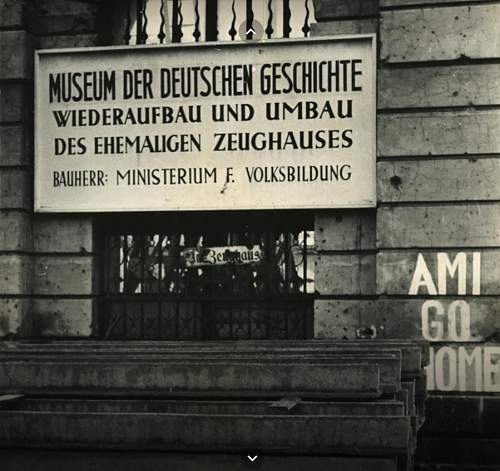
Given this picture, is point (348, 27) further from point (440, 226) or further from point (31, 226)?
point (31, 226)

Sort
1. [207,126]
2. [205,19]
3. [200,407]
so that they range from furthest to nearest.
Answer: [205,19] < [207,126] < [200,407]

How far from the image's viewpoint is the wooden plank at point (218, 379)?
430 cm

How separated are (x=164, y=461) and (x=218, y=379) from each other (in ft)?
1.51

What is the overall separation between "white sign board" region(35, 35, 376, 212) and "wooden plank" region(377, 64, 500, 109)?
21cm

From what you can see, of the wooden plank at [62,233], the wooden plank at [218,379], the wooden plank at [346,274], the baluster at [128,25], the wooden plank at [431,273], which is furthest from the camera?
the baluster at [128,25]

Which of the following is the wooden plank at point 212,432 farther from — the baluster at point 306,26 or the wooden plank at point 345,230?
the baluster at point 306,26

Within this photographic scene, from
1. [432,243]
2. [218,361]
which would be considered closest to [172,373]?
[218,361]

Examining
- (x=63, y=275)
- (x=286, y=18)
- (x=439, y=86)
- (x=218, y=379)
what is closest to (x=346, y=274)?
(x=439, y=86)

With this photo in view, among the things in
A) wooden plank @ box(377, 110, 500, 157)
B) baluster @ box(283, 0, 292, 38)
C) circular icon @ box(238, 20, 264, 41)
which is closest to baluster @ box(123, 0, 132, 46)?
circular icon @ box(238, 20, 264, 41)

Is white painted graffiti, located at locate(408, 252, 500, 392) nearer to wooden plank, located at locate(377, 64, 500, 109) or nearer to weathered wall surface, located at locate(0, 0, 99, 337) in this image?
wooden plank, located at locate(377, 64, 500, 109)

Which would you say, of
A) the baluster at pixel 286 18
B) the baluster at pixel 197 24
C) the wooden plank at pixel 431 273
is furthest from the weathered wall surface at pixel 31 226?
the wooden plank at pixel 431 273

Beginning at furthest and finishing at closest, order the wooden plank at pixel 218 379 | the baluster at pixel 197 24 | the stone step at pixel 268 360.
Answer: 1. the baluster at pixel 197 24
2. the stone step at pixel 268 360
3. the wooden plank at pixel 218 379

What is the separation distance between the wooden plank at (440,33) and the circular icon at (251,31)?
148cm

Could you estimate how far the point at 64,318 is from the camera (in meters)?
11.0
